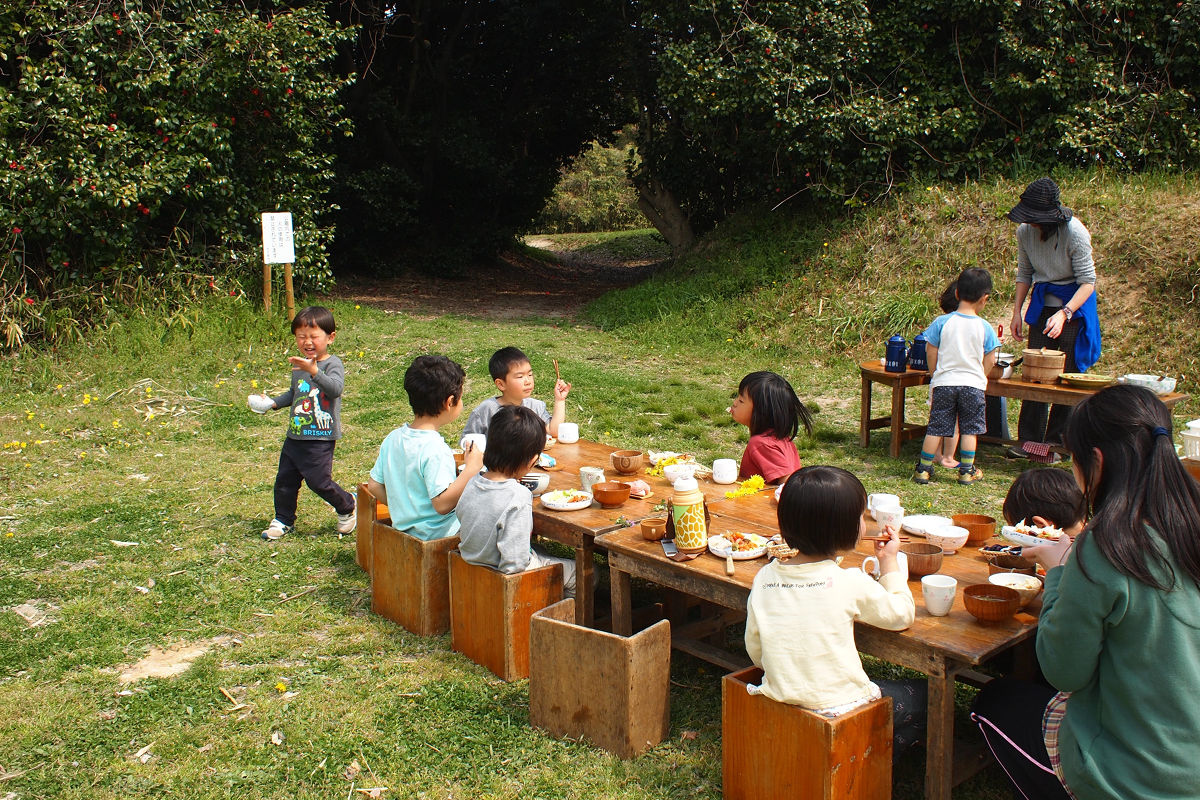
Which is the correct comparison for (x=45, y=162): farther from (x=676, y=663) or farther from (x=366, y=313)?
(x=676, y=663)

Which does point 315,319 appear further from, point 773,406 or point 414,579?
point 773,406

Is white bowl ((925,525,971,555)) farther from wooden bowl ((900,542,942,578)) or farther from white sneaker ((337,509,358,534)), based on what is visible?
white sneaker ((337,509,358,534))

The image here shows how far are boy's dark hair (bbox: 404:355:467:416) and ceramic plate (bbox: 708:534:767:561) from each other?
158 cm

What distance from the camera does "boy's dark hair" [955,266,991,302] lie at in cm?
687

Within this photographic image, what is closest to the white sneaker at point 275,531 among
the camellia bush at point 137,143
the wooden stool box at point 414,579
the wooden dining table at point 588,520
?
the wooden stool box at point 414,579

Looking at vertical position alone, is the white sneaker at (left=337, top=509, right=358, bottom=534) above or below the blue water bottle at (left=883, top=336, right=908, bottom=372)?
below

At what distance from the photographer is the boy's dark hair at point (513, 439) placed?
4.09 meters

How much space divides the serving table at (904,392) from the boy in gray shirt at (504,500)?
427cm

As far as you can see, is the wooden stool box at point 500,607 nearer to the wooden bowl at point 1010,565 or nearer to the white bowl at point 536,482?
the white bowl at point 536,482

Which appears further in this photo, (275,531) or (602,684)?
(275,531)

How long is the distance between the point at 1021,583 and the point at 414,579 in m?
2.67

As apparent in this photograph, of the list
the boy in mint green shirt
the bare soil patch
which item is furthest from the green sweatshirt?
the bare soil patch

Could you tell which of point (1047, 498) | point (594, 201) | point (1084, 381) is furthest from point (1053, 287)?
point (594, 201)

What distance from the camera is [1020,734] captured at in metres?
2.93
